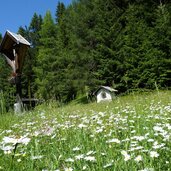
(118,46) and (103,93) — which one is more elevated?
(118,46)

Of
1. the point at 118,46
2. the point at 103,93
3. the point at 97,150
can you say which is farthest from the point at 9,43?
the point at 118,46

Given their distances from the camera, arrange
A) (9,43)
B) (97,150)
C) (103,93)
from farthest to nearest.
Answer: (103,93), (9,43), (97,150)

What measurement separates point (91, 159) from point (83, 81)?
31.3 meters

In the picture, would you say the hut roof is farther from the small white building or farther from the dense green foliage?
the small white building

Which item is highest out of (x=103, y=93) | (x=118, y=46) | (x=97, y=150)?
(x=118, y=46)

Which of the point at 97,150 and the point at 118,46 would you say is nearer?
the point at 97,150

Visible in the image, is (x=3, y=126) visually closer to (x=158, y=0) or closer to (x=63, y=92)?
(x=63, y=92)

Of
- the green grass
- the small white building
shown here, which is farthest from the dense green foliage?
the green grass

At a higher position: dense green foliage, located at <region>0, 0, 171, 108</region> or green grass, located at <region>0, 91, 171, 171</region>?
dense green foliage, located at <region>0, 0, 171, 108</region>

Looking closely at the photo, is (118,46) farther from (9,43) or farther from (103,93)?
(9,43)

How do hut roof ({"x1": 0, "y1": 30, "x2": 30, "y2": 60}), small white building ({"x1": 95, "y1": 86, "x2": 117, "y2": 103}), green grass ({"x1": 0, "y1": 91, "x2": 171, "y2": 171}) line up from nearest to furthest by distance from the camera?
1. green grass ({"x1": 0, "y1": 91, "x2": 171, "y2": 171})
2. hut roof ({"x1": 0, "y1": 30, "x2": 30, "y2": 60})
3. small white building ({"x1": 95, "y1": 86, "x2": 117, "y2": 103})

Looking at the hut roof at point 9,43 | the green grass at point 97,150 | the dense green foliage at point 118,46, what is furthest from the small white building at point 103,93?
the green grass at point 97,150

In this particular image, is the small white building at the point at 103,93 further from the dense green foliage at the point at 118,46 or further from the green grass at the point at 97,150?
the green grass at the point at 97,150

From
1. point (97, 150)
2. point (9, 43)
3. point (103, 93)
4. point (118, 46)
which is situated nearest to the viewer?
point (97, 150)
